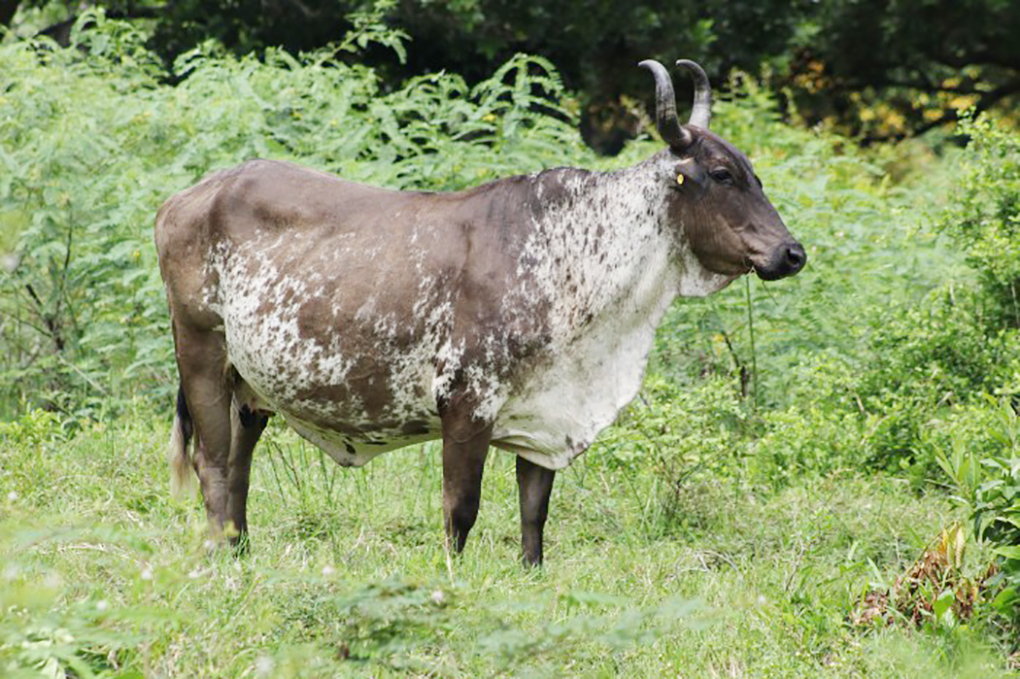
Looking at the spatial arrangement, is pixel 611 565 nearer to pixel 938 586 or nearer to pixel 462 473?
pixel 462 473

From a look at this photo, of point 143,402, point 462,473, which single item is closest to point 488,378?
point 462,473

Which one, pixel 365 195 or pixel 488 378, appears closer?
pixel 488 378

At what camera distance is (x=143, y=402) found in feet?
27.9

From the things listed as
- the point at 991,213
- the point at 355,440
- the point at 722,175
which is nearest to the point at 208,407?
the point at 355,440

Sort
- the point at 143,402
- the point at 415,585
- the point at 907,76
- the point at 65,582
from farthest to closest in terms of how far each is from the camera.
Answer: the point at 907,76, the point at 143,402, the point at 65,582, the point at 415,585

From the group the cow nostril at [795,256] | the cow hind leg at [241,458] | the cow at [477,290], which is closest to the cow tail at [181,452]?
the cow hind leg at [241,458]

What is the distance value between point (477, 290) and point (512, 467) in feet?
6.39

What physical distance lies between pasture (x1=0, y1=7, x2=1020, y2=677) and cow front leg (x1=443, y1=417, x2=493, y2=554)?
0.15 metres

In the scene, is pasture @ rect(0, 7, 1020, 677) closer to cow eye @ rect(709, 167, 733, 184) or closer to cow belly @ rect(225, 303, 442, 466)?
cow belly @ rect(225, 303, 442, 466)

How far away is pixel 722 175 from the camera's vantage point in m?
5.67

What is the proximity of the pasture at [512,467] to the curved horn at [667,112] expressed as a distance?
1.58 metres

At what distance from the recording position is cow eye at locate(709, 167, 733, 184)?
5664 mm

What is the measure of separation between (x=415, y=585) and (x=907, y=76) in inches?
606

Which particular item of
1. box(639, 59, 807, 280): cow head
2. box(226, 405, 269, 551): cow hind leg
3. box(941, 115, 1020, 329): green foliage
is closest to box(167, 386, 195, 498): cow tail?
box(226, 405, 269, 551): cow hind leg
